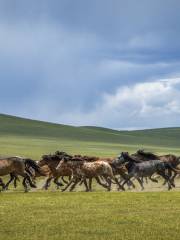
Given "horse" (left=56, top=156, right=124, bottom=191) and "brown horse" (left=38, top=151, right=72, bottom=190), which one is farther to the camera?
"brown horse" (left=38, top=151, right=72, bottom=190)

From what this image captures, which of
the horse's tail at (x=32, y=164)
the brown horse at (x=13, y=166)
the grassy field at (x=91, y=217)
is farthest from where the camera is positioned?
the horse's tail at (x=32, y=164)

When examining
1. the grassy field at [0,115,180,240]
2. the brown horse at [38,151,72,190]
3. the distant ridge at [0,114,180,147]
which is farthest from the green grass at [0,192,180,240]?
the distant ridge at [0,114,180,147]

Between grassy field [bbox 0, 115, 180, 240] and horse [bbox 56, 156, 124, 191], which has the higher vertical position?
horse [bbox 56, 156, 124, 191]

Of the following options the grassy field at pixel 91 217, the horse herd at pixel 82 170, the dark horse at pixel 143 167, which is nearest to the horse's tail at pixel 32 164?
the horse herd at pixel 82 170

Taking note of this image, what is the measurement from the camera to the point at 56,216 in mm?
14102

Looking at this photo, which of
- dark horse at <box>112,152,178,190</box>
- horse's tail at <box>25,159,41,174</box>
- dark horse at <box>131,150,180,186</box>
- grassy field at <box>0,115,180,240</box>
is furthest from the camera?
dark horse at <box>131,150,180,186</box>

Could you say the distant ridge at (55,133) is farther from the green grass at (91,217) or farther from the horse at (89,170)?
the green grass at (91,217)

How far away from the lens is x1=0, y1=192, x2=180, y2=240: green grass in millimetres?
11680

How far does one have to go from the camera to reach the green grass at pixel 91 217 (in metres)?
11.7

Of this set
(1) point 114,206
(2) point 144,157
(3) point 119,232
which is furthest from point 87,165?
(3) point 119,232

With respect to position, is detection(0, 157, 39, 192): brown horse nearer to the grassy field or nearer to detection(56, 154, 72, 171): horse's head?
detection(56, 154, 72, 171): horse's head

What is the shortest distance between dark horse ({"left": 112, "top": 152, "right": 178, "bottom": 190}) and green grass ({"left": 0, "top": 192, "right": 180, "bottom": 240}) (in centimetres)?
522

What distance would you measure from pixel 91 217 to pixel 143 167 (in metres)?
10.7

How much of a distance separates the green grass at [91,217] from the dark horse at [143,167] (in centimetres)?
522
